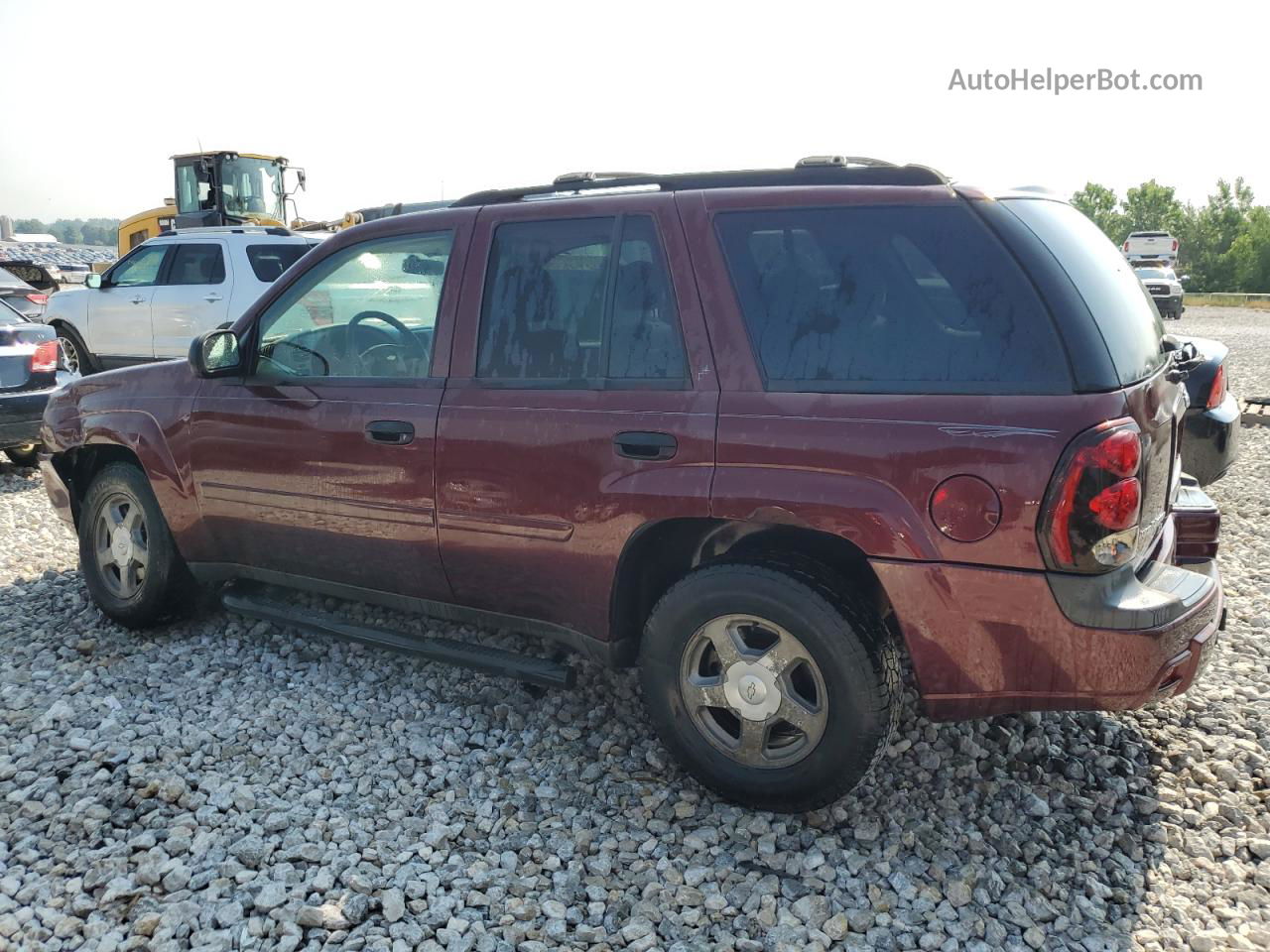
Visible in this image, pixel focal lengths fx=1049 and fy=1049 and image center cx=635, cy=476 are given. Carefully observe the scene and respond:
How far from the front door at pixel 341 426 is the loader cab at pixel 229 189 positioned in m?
16.4

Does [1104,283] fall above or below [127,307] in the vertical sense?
below

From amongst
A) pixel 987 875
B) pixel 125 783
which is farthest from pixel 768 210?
pixel 125 783

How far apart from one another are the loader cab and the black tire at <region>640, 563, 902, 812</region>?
18244mm

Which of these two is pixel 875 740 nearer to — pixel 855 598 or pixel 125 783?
pixel 855 598

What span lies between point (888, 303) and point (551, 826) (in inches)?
76.2

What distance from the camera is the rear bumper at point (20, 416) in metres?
8.01

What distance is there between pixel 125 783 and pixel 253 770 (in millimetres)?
413

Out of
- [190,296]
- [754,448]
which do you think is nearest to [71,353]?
[190,296]

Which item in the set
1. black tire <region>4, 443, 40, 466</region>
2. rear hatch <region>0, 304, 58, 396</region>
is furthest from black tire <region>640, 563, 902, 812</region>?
black tire <region>4, 443, 40, 466</region>

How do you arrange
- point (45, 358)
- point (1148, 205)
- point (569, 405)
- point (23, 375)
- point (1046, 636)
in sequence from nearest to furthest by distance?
1. point (1046, 636)
2. point (569, 405)
3. point (23, 375)
4. point (45, 358)
5. point (1148, 205)

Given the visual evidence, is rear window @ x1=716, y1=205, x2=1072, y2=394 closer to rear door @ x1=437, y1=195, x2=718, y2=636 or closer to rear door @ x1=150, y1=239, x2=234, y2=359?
rear door @ x1=437, y1=195, x2=718, y2=636

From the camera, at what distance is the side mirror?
435 centimetres

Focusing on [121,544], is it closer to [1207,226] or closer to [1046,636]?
[1046,636]

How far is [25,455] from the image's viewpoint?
9172 millimetres
